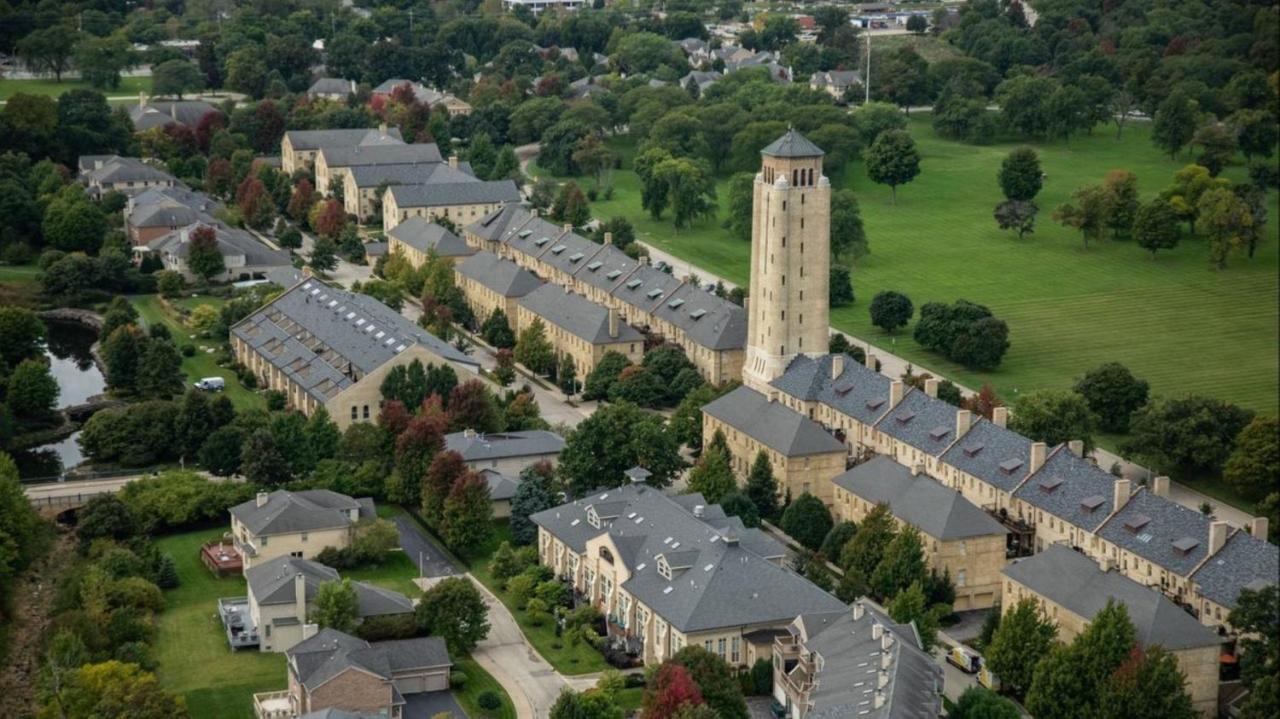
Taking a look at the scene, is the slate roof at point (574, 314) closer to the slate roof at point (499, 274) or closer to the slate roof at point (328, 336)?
the slate roof at point (499, 274)

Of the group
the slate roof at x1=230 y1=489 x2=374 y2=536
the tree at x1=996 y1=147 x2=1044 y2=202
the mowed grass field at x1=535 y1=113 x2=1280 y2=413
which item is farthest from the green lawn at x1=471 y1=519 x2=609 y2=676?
the tree at x1=996 y1=147 x2=1044 y2=202

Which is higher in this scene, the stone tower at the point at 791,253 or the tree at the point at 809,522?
the stone tower at the point at 791,253

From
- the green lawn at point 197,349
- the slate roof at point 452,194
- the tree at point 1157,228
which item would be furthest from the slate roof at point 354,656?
the slate roof at point 452,194

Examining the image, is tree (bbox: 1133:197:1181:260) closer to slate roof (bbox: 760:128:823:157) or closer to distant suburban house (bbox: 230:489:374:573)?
slate roof (bbox: 760:128:823:157)

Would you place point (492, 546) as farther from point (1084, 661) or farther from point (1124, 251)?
point (1124, 251)

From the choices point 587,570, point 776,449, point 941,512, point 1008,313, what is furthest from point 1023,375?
point 587,570

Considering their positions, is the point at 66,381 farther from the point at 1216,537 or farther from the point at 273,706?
the point at 1216,537
